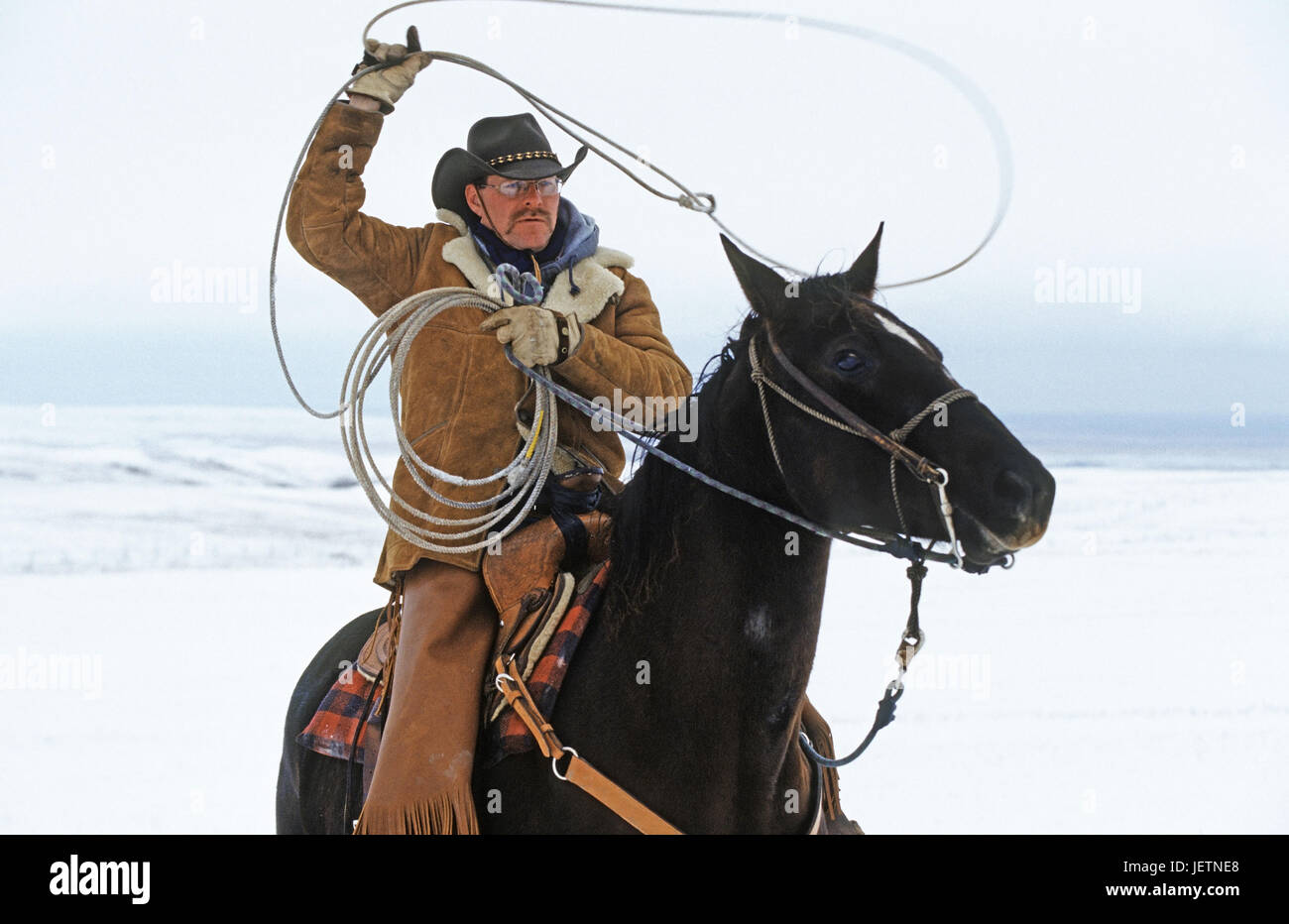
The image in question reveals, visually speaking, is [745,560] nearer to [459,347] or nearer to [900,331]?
[900,331]

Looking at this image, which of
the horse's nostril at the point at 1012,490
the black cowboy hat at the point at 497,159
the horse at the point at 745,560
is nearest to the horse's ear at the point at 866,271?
the horse at the point at 745,560

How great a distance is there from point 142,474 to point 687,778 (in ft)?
39.9

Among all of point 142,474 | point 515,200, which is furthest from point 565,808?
point 142,474

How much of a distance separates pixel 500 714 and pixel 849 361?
1171 mm

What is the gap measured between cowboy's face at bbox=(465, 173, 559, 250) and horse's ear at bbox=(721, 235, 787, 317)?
793mm

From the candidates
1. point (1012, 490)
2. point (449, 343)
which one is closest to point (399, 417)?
point (449, 343)

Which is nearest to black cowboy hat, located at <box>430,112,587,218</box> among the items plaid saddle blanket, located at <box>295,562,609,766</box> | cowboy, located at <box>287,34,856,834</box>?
cowboy, located at <box>287,34,856,834</box>

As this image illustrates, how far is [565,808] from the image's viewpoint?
257 centimetres

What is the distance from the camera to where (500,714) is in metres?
2.71

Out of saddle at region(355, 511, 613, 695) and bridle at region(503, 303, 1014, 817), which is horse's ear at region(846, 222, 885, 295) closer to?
bridle at region(503, 303, 1014, 817)

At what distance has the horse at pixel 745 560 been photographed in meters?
2.31

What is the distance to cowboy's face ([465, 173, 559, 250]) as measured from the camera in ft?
10.3

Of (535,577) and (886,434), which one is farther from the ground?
(886,434)
